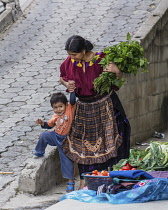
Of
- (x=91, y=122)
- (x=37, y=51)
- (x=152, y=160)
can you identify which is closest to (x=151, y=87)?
(x=37, y=51)

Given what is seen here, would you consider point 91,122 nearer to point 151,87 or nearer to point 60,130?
point 60,130

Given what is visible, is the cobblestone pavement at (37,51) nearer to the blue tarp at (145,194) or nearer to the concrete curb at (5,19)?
the concrete curb at (5,19)

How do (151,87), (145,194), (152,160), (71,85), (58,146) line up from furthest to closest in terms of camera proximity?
1. (151,87)
2. (58,146)
3. (71,85)
4. (152,160)
5. (145,194)

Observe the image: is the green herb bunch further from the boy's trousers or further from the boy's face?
the boy's trousers

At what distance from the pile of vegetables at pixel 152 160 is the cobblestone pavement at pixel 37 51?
139cm

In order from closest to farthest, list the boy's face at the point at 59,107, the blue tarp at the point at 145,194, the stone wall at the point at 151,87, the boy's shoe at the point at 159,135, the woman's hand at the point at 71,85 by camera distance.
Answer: the blue tarp at the point at 145,194, the woman's hand at the point at 71,85, the boy's face at the point at 59,107, the stone wall at the point at 151,87, the boy's shoe at the point at 159,135

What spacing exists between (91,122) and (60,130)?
0.39 meters

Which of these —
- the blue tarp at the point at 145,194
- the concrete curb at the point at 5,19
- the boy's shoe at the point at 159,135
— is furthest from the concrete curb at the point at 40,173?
the concrete curb at the point at 5,19

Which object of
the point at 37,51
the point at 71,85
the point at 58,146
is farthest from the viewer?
the point at 37,51

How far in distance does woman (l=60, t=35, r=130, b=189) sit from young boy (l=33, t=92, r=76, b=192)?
8 cm

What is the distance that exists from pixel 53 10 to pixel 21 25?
1.09 m

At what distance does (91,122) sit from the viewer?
6973mm

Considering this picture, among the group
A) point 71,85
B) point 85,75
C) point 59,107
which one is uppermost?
point 85,75

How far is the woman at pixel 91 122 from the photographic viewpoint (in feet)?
22.5
